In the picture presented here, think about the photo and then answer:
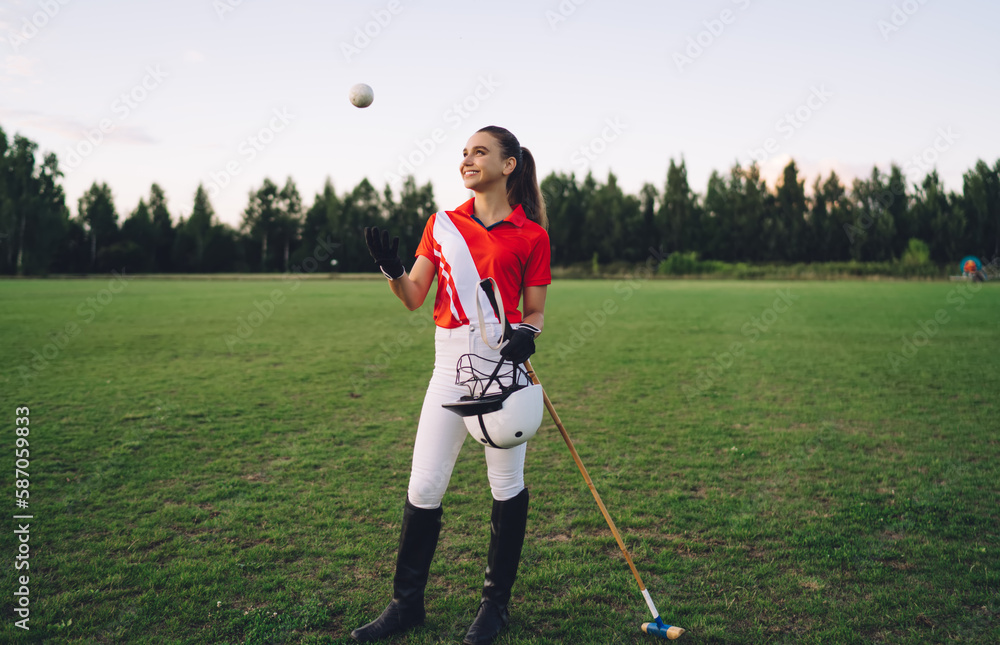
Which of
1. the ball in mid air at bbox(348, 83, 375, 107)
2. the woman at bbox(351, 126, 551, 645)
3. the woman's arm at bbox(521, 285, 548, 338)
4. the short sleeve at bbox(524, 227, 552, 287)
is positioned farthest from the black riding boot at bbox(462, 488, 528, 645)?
the ball in mid air at bbox(348, 83, 375, 107)

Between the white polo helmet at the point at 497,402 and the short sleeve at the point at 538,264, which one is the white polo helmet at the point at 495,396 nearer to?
the white polo helmet at the point at 497,402

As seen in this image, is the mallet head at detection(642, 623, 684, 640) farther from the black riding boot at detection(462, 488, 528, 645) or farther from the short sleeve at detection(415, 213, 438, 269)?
the short sleeve at detection(415, 213, 438, 269)

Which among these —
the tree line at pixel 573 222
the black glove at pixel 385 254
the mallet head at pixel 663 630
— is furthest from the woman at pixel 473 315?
the tree line at pixel 573 222

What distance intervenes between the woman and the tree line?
61.7 metres

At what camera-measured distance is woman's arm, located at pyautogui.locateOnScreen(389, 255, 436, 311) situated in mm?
2852

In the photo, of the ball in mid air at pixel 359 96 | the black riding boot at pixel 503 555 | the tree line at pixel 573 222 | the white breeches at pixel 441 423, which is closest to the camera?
the white breeches at pixel 441 423

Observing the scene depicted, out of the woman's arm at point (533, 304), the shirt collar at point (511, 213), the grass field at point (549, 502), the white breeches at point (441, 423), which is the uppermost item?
the shirt collar at point (511, 213)

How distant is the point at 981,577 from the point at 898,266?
2275 inches

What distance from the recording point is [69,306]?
2189 cm

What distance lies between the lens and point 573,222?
76812 millimetres

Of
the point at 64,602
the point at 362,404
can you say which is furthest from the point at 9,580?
the point at 362,404

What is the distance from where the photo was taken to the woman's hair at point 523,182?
299cm

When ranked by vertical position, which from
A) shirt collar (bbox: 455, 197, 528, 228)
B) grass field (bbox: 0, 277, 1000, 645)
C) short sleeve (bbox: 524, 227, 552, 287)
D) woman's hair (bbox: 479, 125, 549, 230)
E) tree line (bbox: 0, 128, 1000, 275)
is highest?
tree line (bbox: 0, 128, 1000, 275)

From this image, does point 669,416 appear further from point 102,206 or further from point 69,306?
point 102,206
